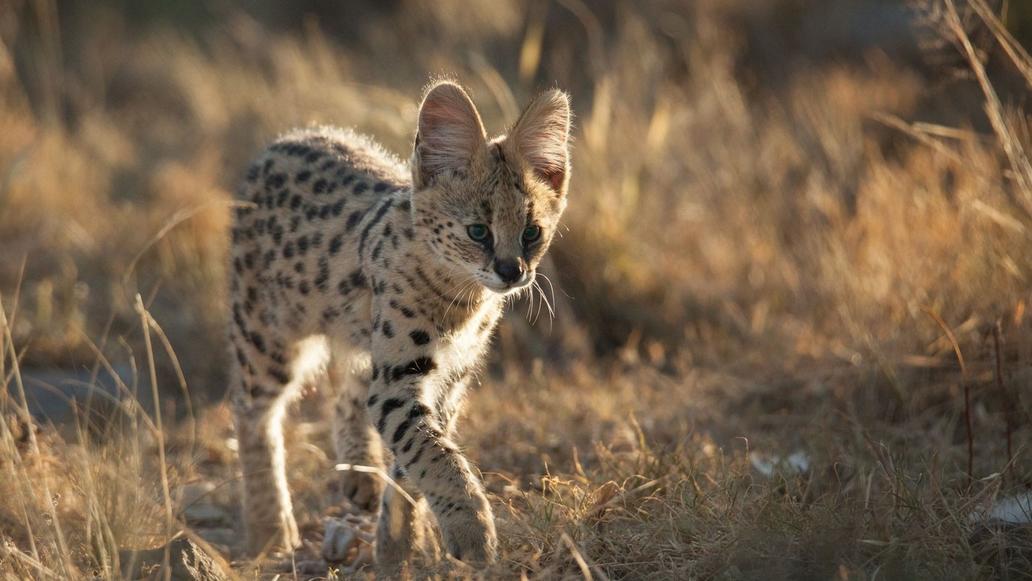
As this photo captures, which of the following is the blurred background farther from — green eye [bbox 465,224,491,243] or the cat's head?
green eye [bbox 465,224,491,243]

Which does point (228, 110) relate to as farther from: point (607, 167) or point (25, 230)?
point (607, 167)

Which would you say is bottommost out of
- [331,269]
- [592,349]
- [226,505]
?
[592,349]

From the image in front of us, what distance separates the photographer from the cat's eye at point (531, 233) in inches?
152

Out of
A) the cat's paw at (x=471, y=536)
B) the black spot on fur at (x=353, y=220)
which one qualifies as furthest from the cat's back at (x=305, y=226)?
the cat's paw at (x=471, y=536)

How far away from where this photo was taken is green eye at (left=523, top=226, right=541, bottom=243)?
3.87 meters

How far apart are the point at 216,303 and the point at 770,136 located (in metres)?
3.88

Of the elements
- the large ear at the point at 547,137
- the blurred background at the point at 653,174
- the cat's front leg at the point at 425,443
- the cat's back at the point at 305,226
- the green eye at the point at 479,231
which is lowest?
the blurred background at the point at 653,174

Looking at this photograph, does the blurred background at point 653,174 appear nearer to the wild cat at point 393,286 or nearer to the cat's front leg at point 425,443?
the wild cat at point 393,286

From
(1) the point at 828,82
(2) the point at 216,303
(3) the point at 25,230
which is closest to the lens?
(2) the point at 216,303

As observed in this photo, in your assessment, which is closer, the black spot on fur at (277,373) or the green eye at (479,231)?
the green eye at (479,231)

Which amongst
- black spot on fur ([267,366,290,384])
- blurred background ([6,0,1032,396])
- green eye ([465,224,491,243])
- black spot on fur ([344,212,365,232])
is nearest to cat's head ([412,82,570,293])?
green eye ([465,224,491,243])

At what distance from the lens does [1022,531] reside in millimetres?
3531

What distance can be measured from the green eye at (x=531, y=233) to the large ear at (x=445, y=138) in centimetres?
29

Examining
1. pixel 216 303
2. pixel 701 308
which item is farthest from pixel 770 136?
pixel 216 303
